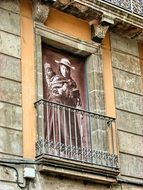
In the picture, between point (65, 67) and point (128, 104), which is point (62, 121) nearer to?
point (65, 67)

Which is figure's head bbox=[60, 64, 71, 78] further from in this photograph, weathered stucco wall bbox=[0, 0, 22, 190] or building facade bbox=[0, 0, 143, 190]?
weathered stucco wall bbox=[0, 0, 22, 190]

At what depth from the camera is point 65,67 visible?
35.4 feet

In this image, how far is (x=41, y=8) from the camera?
10.4 metres

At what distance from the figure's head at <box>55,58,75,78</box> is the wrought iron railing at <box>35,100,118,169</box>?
817 millimetres

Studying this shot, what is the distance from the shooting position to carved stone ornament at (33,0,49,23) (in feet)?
34.0

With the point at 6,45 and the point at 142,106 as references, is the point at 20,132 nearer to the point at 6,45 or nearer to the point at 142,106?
the point at 6,45

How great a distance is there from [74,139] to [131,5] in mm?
3011

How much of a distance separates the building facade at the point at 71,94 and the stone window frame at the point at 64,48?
0.06ft

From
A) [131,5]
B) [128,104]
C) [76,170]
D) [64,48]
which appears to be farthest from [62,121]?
[131,5]

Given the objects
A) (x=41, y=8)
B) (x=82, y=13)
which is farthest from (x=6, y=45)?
(x=82, y=13)

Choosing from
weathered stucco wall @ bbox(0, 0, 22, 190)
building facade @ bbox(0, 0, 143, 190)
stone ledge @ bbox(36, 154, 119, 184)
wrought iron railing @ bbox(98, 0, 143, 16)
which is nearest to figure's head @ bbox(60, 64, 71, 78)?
building facade @ bbox(0, 0, 143, 190)

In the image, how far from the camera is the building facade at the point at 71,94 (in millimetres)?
9344

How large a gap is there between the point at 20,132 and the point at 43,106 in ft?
2.02

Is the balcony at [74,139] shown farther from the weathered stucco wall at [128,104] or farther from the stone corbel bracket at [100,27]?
the stone corbel bracket at [100,27]
